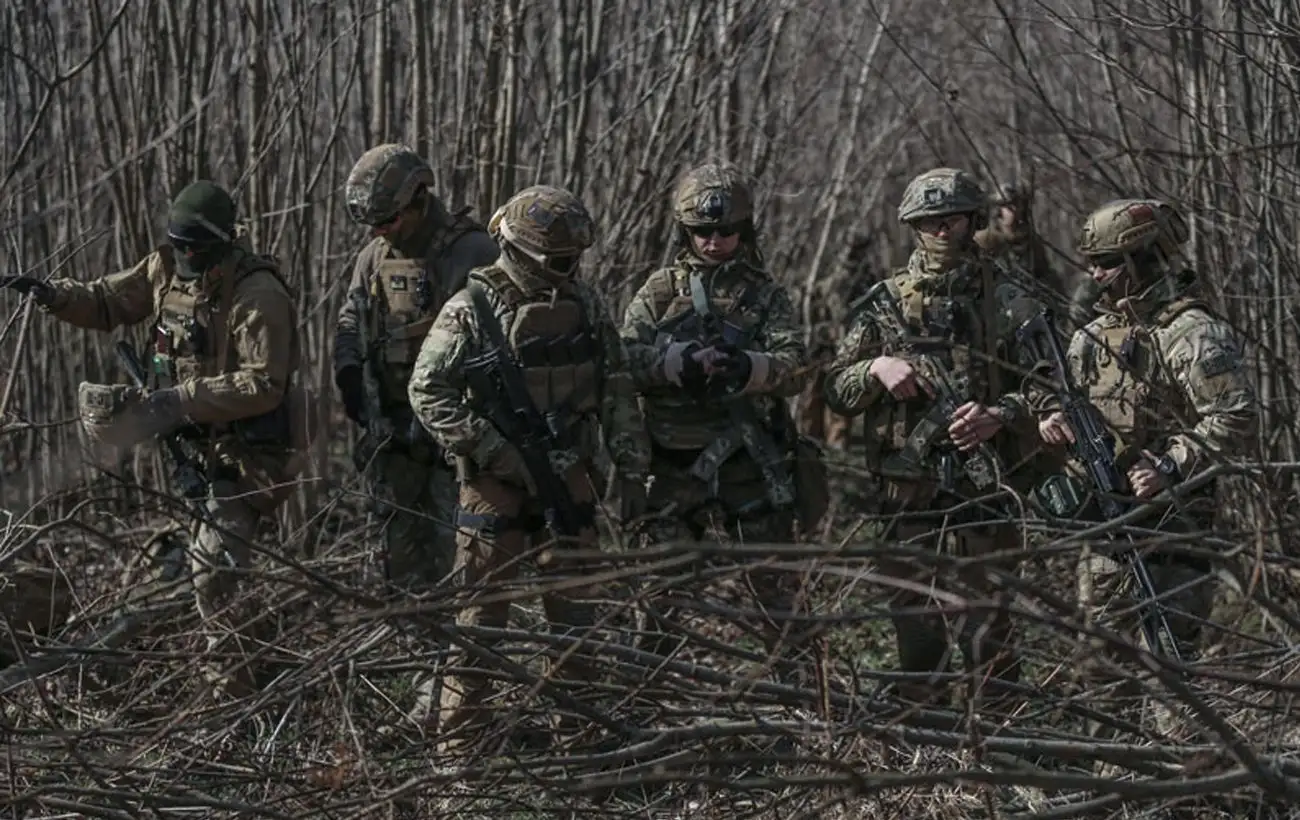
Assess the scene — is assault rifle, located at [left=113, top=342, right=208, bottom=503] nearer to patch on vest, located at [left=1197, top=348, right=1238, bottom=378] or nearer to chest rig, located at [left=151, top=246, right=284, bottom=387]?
chest rig, located at [left=151, top=246, right=284, bottom=387]

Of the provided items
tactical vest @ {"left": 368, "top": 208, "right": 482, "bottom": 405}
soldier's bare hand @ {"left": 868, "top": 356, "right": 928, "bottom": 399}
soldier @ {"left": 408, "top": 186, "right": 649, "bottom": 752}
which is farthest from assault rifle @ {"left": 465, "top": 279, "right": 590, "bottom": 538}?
soldier's bare hand @ {"left": 868, "top": 356, "right": 928, "bottom": 399}

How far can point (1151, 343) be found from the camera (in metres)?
5.30

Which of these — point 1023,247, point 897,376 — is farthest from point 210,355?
point 1023,247

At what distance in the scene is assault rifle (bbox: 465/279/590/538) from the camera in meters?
5.98

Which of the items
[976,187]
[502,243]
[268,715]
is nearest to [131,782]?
[268,715]

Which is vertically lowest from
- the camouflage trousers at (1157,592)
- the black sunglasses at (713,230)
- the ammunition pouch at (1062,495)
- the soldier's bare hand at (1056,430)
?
the camouflage trousers at (1157,592)

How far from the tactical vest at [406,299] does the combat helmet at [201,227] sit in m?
0.51

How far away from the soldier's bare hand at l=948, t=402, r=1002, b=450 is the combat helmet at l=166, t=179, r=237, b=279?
2.29 meters

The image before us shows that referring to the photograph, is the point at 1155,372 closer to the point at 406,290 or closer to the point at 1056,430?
the point at 1056,430

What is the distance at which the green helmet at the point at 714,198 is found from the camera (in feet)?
20.9

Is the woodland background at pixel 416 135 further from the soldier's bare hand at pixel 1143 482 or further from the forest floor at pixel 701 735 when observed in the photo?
the forest floor at pixel 701 735

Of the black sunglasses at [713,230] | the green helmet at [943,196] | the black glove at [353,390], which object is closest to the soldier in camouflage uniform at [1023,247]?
the green helmet at [943,196]

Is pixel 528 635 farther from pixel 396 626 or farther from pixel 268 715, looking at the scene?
pixel 268 715

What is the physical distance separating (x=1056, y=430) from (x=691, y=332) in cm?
120
